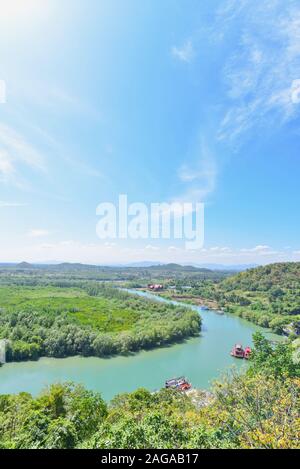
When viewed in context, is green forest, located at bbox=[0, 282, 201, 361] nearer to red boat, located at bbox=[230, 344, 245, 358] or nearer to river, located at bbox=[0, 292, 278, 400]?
river, located at bbox=[0, 292, 278, 400]

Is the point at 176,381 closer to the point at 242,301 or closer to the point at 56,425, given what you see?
the point at 56,425

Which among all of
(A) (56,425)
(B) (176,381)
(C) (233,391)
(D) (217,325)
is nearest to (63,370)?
(B) (176,381)

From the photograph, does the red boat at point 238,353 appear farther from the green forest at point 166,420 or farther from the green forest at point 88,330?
the green forest at point 166,420

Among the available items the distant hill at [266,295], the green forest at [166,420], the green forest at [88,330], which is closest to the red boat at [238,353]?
the green forest at [88,330]

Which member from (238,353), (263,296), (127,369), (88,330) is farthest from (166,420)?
(263,296)

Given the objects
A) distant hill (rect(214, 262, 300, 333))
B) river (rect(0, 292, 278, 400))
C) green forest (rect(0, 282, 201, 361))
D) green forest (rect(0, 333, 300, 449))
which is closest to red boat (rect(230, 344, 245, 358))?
river (rect(0, 292, 278, 400))
